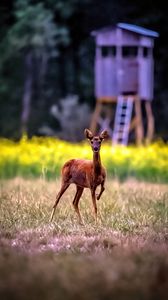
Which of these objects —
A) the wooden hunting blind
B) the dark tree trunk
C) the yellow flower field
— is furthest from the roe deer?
the dark tree trunk

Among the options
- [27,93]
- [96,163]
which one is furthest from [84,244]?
[27,93]

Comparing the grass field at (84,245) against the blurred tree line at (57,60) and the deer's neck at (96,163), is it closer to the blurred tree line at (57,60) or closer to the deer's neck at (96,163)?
the deer's neck at (96,163)

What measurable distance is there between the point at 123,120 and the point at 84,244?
21.0 metres

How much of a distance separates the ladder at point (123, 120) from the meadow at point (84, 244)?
10.6 metres

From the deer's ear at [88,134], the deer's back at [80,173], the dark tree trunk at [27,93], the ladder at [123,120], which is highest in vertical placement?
the dark tree trunk at [27,93]

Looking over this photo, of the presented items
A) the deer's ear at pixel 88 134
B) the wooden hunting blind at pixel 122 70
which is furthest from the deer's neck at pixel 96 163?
the wooden hunting blind at pixel 122 70

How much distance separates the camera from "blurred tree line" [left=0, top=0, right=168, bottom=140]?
3034cm

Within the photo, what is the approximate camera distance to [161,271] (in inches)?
256

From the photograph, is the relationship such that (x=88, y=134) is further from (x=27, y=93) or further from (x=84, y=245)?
(x=27, y=93)

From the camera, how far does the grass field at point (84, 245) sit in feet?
19.4

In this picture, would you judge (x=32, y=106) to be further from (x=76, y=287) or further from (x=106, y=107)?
(x=76, y=287)

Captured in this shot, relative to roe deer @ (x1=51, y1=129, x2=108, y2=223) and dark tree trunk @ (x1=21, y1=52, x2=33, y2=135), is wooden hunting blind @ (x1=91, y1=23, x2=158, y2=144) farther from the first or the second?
roe deer @ (x1=51, y1=129, x2=108, y2=223)

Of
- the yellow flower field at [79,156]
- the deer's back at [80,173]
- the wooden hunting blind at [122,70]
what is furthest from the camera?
the wooden hunting blind at [122,70]

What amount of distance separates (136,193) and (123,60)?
1387 centimetres
